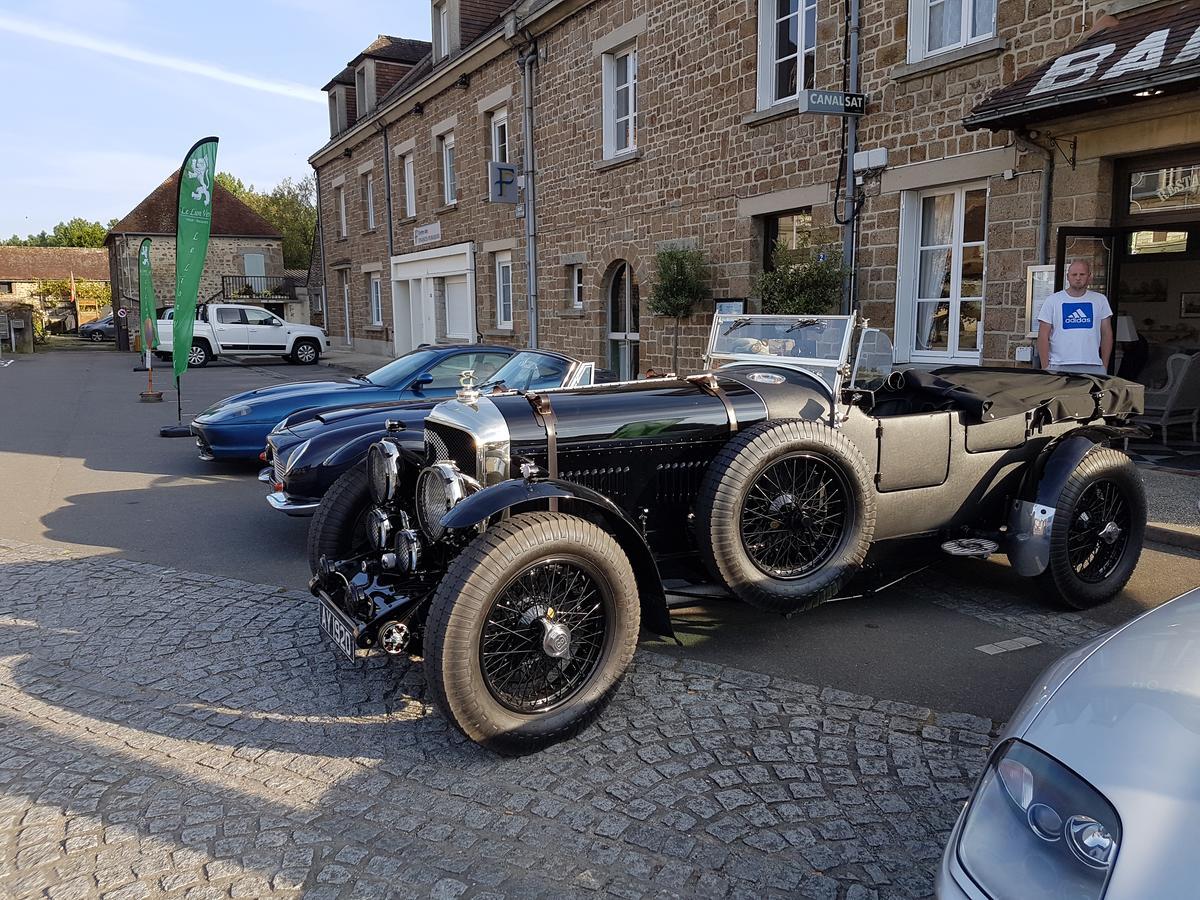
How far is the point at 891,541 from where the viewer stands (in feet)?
15.0

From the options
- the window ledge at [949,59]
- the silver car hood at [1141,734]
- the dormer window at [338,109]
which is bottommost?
the silver car hood at [1141,734]

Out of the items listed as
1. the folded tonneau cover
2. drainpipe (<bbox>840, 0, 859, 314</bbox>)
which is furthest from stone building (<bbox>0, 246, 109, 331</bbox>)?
the folded tonneau cover

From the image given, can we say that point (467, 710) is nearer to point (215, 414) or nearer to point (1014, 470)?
point (1014, 470)

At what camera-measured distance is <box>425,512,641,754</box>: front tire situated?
3092 millimetres

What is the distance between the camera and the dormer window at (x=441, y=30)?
2083 centimetres

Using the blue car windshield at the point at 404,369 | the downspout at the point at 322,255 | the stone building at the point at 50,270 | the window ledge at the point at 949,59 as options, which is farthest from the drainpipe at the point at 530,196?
the stone building at the point at 50,270

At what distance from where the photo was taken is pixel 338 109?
28.1 meters

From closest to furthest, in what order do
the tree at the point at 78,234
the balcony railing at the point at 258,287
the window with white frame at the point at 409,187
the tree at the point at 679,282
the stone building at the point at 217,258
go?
1. the tree at the point at 679,282
2. the window with white frame at the point at 409,187
3. the stone building at the point at 217,258
4. the balcony railing at the point at 258,287
5. the tree at the point at 78,234

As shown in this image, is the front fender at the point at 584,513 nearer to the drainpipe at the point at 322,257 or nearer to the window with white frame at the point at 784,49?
the window with white frame at the point at 784,49

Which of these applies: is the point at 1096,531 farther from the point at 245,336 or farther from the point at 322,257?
the point at 322,257

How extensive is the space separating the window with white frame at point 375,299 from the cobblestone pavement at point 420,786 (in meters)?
23.2

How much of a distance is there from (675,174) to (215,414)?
7666 millimetres

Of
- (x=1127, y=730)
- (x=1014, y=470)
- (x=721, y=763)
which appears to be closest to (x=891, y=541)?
(x=1014, y=470)

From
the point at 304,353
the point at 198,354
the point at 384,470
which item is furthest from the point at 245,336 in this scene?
the point at 384,470
